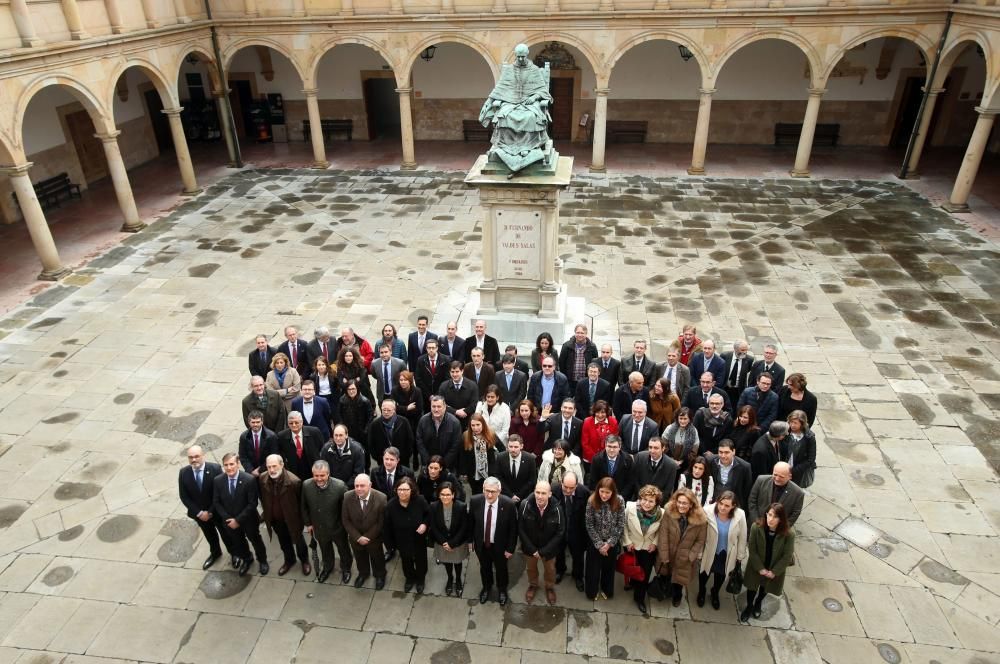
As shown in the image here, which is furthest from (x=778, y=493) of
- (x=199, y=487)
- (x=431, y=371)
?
(x=199, y=487)

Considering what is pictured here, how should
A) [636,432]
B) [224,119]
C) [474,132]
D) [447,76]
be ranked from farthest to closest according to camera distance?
[474,132]
[447,76]
[224,119]
[636,432]

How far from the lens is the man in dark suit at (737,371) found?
291 inches

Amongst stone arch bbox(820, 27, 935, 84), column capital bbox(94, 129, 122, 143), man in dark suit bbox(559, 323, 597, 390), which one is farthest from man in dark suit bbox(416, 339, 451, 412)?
stone arch bbox(820, 27, 935, 84)

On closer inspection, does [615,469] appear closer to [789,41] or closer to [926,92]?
[789,41]

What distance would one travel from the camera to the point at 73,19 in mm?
13445

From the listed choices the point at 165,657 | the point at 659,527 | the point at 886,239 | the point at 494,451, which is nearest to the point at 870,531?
the point at 659,527

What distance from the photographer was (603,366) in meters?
7.48

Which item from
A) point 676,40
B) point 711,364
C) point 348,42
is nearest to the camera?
point 711,364

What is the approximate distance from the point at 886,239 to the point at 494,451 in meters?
11.7

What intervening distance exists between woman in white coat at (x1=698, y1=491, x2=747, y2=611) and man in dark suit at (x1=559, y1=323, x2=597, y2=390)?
2.53 meters

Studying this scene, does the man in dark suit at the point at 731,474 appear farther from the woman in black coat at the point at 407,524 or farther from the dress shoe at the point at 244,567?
the dress shoe at the point at 244,567

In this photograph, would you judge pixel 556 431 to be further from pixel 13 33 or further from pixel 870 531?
pixel 13 33

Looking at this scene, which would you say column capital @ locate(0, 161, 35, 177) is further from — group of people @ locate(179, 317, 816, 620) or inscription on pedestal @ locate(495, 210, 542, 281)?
inscription on pedestal @ locate(495, 210, 542, 281)

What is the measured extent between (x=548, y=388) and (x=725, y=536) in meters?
2.43
